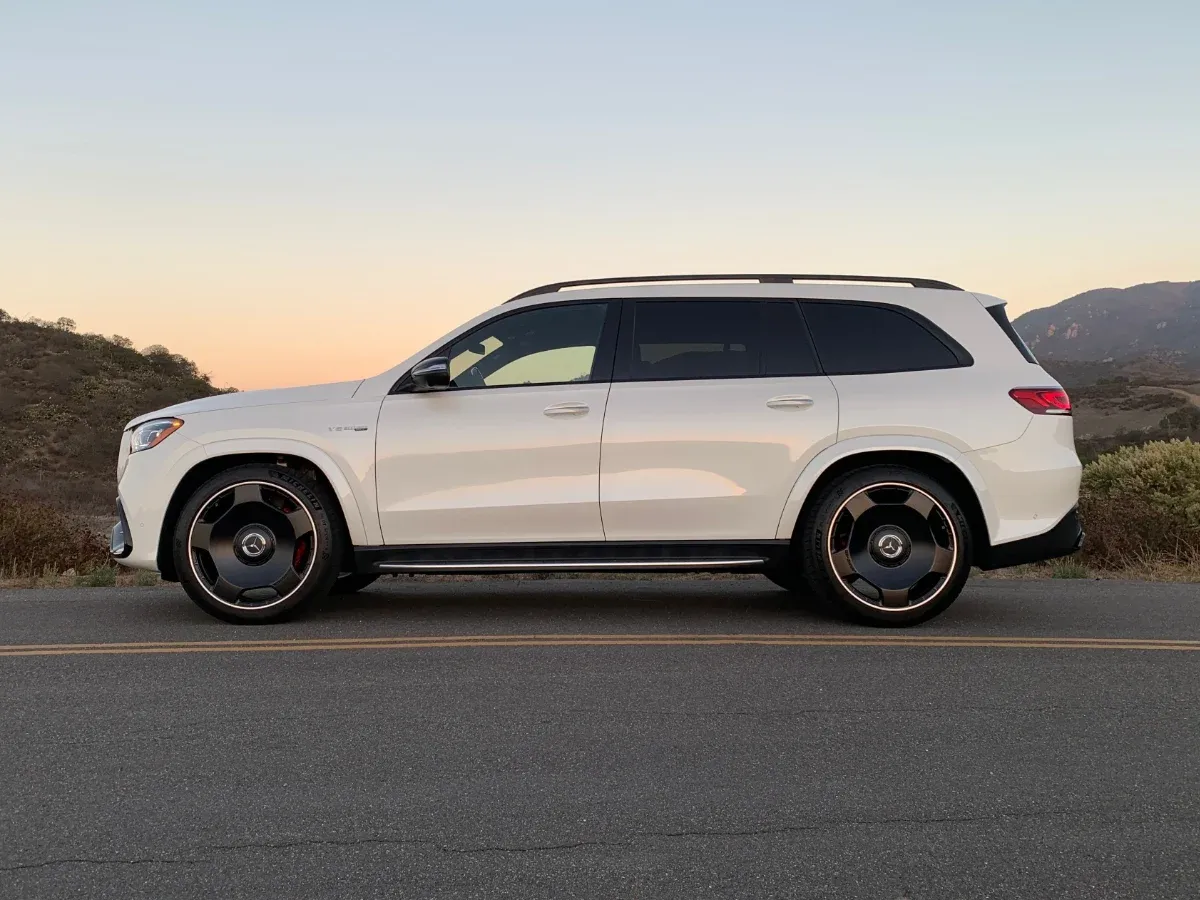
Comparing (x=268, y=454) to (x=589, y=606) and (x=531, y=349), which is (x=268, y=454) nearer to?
(x=531, y=349)

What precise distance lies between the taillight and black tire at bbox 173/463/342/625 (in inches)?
163

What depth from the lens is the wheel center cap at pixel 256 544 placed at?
691 cm

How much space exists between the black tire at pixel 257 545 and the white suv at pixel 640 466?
0.5 inches

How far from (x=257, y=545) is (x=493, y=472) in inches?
58.5

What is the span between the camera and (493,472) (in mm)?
6824

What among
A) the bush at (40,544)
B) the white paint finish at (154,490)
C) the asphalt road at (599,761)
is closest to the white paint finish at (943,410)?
the asphalt road at (599,761)

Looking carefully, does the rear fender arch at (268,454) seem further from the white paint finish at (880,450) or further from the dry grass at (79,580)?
the dry grass at (79,580)

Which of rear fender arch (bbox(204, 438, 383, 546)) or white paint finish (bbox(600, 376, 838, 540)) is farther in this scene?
rear fender arch (bbox(204, 438, 383, 546))

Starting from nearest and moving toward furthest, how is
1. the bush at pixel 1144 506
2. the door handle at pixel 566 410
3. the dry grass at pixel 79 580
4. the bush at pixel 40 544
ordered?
the door handle at pixel 566 410 → the dry grass at pixel 79 580 → the bush at pixel 40 544 → the bush at pixel 1144 506

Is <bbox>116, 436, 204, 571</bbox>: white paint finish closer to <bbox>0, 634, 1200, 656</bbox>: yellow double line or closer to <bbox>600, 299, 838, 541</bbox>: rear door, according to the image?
<bbox>0, 634, 1200, 656</bbox>: yellow double line

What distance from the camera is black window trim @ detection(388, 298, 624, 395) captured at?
701 centimetres

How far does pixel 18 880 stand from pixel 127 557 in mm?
4109

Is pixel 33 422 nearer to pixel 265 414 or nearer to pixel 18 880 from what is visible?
pixel 265 414

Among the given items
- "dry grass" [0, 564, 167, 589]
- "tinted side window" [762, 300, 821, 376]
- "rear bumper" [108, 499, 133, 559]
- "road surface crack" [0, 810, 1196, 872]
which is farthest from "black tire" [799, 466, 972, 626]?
"dry grass" [0, 564, 167, 589]
